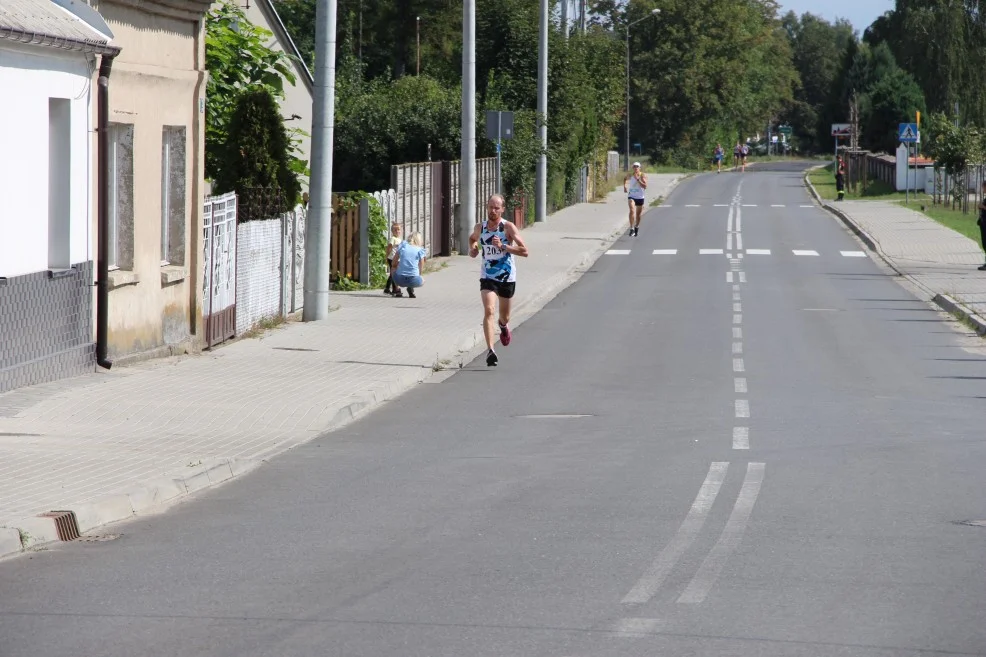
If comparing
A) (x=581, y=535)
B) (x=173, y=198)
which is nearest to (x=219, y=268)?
(x=173, y=198)

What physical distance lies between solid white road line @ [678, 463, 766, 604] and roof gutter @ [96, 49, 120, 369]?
6.82m

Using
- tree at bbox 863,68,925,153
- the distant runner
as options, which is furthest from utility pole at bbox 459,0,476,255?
the distant runner

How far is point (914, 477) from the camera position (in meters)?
9.88

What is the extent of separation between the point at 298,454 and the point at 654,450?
2565 millimetres

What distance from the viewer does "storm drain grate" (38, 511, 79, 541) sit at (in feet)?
26.2

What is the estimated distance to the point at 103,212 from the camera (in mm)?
14406

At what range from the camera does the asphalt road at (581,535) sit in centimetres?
609

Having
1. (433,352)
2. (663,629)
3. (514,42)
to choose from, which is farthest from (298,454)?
(514,42)

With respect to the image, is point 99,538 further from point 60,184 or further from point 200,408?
point 60,184

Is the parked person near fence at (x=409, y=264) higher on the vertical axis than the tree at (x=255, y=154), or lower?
lower

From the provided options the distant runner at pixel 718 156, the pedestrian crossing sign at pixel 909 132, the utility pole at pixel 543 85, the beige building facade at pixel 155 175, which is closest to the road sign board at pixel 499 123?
the utility pole at pixel 543 85

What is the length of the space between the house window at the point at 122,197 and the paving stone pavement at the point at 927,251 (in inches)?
458

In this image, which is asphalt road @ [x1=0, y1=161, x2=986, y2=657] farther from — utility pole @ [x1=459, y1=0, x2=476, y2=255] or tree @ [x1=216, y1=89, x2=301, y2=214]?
utility pole @ [x1=459, y1=0, x2=476, y2=255]

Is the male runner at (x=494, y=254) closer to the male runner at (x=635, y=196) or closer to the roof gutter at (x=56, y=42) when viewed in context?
the roof gutter at (x=56, y=42)
